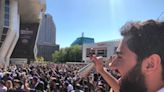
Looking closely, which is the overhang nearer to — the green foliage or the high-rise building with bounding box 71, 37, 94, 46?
the green foliage

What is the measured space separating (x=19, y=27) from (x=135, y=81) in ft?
275

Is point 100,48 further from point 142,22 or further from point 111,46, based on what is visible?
point 142,22

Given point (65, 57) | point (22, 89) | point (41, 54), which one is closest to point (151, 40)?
point (22, 89)

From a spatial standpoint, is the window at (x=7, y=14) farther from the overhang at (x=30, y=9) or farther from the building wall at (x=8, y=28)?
the overhang at (x=30, y=9)

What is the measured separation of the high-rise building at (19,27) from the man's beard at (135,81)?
213 ft

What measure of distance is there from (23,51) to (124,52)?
284ft

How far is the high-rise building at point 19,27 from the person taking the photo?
226 ft

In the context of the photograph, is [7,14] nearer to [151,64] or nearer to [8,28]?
[8,28]

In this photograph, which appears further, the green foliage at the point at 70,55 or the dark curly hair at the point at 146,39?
the green foliage at the point at 70,55

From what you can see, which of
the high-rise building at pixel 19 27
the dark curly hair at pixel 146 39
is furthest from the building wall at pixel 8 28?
the dark curly hair at pixel 146 39

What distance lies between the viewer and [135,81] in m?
1.70

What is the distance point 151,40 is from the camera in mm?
1694

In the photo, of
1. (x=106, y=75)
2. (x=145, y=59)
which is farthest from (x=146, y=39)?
(x=106, y=75)

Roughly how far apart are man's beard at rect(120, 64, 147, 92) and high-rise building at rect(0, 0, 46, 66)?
2560 inches
